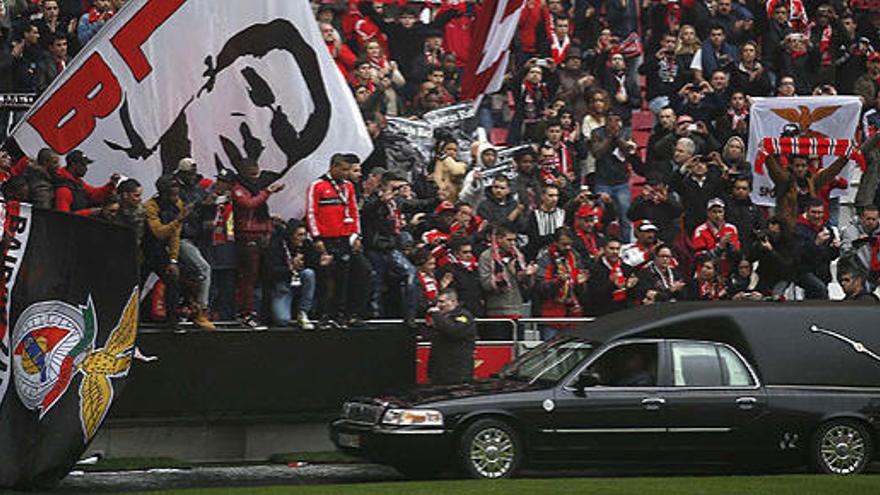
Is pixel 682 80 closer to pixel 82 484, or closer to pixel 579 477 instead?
pixel 579 477

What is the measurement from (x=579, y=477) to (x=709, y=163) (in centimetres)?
614

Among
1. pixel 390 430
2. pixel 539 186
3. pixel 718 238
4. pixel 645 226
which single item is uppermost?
pixel 539 186

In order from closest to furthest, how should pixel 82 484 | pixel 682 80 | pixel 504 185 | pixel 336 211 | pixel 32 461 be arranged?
pixel 32 461 < pixel 82 484 < pixel 336 211 < pixel 504 185 < pixel 682 80

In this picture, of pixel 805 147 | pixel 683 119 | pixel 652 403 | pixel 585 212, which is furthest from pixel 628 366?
pixel 805 147

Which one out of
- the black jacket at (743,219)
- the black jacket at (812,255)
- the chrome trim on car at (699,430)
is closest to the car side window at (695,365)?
the chrome trim on car at (699,430)

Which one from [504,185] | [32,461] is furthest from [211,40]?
[32,461]

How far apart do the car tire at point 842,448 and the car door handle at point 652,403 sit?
1.56m

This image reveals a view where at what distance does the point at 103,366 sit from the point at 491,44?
8520 millimetres

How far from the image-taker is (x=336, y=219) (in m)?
19.9

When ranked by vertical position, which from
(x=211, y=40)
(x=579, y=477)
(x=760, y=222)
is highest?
(x=211, y=40)

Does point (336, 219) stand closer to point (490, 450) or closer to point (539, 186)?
point (490, 450)

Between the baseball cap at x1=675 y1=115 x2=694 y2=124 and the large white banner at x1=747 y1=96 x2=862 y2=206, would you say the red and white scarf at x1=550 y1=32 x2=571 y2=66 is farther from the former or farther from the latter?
the large white banner at x1=747 y1=96 x2=862 y2=206

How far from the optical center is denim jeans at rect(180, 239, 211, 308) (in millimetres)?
18984

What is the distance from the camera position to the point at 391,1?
26.4 metres
